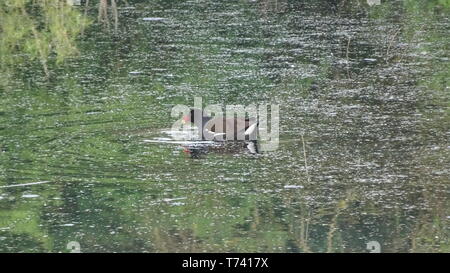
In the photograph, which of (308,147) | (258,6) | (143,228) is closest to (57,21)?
(258,6)

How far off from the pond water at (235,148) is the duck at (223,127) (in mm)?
135

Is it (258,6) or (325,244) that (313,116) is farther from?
(258,6)

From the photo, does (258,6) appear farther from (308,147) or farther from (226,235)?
(226,235)

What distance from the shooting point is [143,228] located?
4.18 meters

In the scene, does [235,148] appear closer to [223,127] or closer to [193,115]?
[223,127]

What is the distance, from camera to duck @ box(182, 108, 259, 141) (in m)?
5.43

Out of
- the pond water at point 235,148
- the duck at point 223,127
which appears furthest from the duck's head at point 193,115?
the pond water at point 235,148

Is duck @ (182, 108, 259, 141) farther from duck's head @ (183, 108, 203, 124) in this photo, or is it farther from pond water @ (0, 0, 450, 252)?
pond water @ (0, 0, 450, 252)

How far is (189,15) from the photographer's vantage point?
27.8ft

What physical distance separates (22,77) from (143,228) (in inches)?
111

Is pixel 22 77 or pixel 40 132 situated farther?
pixel 22 77

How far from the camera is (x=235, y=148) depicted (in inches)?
211
